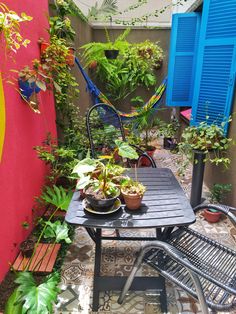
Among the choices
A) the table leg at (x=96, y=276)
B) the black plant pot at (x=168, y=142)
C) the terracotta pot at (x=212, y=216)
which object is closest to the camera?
the table leg at (x=96, y=276)

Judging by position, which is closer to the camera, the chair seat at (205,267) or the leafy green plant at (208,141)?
the chair seat at (205,267)

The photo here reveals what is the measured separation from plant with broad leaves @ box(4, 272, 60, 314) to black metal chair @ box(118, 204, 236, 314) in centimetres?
42

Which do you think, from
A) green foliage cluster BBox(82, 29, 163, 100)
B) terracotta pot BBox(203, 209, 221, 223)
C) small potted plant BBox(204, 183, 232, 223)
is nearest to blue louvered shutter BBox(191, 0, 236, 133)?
small potted plant BBox(204, 183, 232, 223)

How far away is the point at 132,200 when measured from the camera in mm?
1188

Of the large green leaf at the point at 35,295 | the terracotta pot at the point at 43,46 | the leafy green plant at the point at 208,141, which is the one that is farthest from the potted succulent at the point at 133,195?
the terracotta pot at the point at 43,46

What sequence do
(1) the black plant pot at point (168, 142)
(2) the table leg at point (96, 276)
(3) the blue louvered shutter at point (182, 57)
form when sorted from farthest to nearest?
(1) the black plant pot at point (168, 142)
(3) the blue louvered shutter at point (182, 57)
(2) the table leg at point (96, 276)

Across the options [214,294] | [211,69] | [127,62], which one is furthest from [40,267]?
[127,62]

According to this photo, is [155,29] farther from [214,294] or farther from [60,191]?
[214,294]

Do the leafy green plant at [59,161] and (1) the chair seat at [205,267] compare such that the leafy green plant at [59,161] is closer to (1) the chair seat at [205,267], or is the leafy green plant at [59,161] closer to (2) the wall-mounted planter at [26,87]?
(2) the wall-mounted planter at [26,87]

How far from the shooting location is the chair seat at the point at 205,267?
40.6 inches

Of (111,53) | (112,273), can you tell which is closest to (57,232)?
(112,273)

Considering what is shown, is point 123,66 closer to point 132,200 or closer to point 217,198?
point 217,198

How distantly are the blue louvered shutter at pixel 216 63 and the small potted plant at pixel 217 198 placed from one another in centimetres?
54

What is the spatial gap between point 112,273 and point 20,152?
1054 mm
